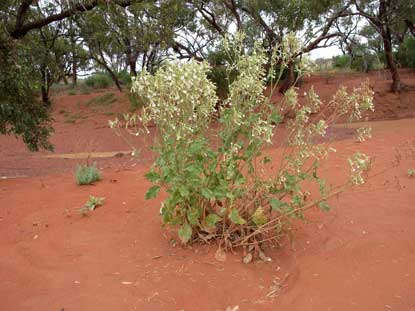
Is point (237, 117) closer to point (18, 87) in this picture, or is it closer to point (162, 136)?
point (162, 136)

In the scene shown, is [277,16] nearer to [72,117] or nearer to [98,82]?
[72,117]

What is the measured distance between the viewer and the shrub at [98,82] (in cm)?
2506

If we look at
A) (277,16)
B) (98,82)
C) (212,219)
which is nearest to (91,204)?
(212,219)

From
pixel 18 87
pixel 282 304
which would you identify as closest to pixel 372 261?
pixel 282 304

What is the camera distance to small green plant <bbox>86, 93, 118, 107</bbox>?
1836cm

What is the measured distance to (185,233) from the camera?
2.83 metres

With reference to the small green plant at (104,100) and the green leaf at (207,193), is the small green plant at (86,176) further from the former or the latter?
the small green plant at (104,100)

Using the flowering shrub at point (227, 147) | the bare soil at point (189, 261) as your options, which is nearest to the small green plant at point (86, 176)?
the bare soil at point (189, 261)

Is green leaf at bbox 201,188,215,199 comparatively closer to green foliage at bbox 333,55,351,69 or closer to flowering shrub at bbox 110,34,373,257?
flowering shrub at bbox 110,34,373,257

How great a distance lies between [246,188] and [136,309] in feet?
3.51

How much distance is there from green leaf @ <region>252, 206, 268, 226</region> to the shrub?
924 inches

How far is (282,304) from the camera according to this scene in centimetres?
235

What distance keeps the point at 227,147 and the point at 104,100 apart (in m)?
16.8

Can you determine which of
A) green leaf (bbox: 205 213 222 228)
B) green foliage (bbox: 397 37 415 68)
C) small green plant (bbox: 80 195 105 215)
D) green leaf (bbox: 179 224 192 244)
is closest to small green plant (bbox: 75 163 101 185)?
small green plant (bbox: 80 195 105 215)
